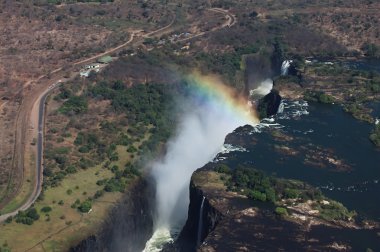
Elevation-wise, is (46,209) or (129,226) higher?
(46,209)

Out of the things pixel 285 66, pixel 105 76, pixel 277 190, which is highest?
→ pixel 285 66

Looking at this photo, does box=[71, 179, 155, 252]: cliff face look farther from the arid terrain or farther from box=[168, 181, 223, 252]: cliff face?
box=[168, 181, 223, 252]: cliff face

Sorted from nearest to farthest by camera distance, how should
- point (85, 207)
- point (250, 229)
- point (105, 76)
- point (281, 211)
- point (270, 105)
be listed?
point (250, 229)
point (281, 211)
point (85, 207)
point (270, 105)
point (105, 76)

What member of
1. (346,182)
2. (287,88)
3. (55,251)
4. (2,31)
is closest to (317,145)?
(346,182)

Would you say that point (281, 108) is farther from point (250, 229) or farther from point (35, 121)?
point (250, 229)

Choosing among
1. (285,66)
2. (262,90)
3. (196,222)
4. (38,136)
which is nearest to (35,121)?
(38,136)

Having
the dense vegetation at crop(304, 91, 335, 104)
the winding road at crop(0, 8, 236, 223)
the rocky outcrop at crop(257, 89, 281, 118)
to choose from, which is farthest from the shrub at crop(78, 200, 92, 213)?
the dense vegetation at crop(304, 91, 335, 104)

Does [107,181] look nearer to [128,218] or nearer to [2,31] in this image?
[128,218]
